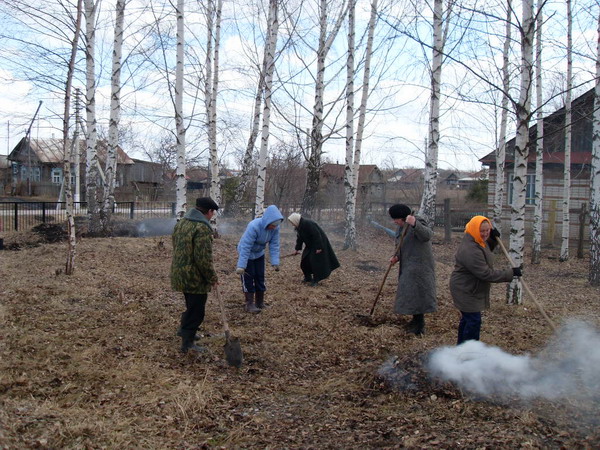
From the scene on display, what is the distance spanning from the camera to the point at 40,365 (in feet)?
15.1

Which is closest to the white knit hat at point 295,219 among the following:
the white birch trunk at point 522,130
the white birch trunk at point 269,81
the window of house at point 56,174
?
the white birch trunk at point 522,130

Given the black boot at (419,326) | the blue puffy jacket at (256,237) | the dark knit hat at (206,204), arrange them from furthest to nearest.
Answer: the blue puffy jacket at (256,237), the black boot at (419,326), the dark knit hat at (206,204)

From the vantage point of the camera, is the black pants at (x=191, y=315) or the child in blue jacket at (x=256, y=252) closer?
the black pants at (x=191, y=315)

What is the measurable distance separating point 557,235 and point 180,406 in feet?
63.1

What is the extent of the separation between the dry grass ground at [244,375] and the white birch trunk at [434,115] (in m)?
4.18

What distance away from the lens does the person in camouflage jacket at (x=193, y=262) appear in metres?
5.11

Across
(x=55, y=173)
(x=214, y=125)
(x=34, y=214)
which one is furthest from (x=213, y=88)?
(x=55, y=173)

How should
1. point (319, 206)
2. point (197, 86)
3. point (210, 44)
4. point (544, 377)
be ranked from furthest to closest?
point (319, 206)
point (210, 44)
point (197, 86)
point (544, 377)

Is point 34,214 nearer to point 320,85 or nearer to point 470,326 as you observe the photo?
point 320,85

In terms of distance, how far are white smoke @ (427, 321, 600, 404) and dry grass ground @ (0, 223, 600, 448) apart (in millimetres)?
146

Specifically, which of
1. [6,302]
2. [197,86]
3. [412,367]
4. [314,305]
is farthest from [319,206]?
[412,367]

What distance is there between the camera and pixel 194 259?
16.9ft

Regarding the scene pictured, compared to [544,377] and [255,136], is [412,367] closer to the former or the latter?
[544,377]

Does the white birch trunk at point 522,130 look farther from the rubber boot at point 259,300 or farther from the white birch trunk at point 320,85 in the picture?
the white birch trunk at point 320,85
